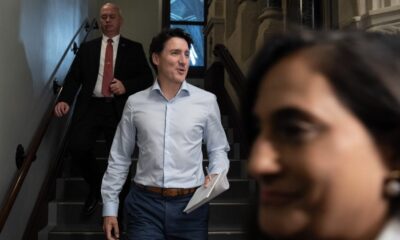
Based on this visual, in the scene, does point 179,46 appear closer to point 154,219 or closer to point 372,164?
point 154,219

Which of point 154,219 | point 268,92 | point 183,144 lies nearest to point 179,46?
point 183,144

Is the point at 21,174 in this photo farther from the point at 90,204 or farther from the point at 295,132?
the point at 295,132

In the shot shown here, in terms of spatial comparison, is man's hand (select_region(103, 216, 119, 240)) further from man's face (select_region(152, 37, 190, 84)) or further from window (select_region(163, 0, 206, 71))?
window (select_region(163, 0, 206, 71))

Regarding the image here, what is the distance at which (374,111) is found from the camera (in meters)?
0.55

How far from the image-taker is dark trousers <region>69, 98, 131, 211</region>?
3.78m

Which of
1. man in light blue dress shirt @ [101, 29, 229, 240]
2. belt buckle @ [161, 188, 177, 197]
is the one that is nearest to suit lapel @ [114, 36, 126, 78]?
man in light blue dress shirt @ [101, 29, 229, 240]

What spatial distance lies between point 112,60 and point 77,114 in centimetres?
52

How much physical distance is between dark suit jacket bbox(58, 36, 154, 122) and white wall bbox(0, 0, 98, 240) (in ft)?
0.97

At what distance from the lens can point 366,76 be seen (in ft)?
1.83

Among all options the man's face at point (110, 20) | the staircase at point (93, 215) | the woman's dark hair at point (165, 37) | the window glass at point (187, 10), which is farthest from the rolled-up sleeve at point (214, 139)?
the window glass at point (187, 10)

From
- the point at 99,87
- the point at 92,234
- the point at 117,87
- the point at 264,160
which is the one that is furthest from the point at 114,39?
the point at 264,160

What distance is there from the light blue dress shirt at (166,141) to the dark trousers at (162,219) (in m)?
0.07

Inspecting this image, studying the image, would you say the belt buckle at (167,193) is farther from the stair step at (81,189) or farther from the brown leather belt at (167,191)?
the stair step at (81,189)

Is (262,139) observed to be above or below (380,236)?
above
